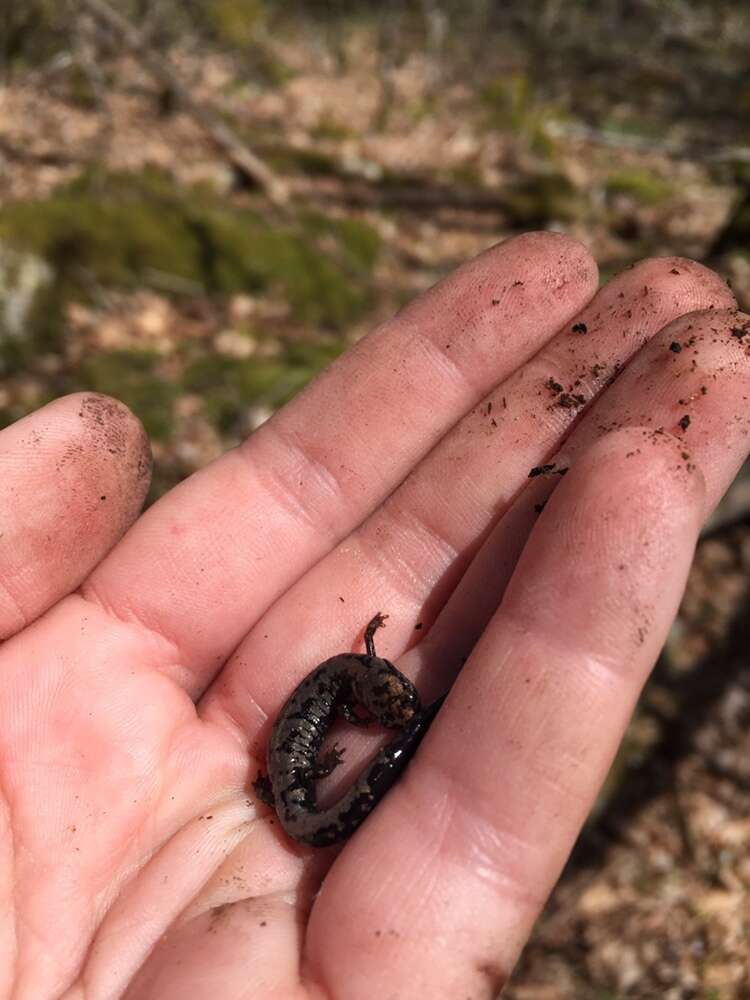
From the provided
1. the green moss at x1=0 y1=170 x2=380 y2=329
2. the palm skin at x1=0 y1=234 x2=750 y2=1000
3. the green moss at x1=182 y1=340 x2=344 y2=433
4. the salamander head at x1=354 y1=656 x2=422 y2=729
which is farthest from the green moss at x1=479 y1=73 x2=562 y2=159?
the salamander head at x1=354 y1=656 x2=422 y2=729

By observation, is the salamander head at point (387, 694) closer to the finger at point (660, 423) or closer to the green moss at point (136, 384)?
the finger at point (660, 423)

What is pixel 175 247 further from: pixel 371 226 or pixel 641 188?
pixel 641 188

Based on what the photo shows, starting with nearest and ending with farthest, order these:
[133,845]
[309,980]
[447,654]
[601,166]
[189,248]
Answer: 1. [309,980]
2. [133,845]
3. [447,654]
4. [189,248]
5. [601,166]

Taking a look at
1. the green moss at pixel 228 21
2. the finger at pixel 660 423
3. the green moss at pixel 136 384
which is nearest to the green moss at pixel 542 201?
the green moss at pixel 136 384

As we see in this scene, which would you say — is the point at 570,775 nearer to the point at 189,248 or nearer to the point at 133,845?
the point at 133,845

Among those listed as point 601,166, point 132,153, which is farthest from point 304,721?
point 601,166

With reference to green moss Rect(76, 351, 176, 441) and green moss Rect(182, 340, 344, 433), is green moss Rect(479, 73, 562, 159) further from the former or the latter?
green moss Rect(76, 351, 176, 441)
